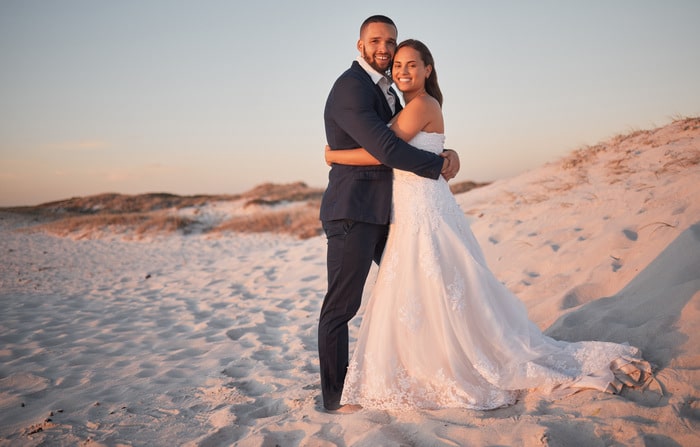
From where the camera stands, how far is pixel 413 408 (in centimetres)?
255

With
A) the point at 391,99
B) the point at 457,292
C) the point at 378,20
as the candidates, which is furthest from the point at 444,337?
the point at 378,20

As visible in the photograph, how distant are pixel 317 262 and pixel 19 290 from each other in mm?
4604

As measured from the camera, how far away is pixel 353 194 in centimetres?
269

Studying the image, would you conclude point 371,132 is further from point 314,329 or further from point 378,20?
point 314,329

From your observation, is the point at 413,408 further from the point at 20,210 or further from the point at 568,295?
the point at 20,210

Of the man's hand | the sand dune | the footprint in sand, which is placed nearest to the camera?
the sand dune

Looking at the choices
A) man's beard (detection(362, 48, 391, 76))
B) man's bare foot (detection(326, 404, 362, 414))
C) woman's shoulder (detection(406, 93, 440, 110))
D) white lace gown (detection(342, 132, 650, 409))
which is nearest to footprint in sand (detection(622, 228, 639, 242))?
white lace gown (detection(342, 132, 650, 409))

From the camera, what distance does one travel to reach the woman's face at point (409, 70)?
8.82ft

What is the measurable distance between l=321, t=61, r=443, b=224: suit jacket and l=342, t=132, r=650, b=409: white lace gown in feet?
0.43

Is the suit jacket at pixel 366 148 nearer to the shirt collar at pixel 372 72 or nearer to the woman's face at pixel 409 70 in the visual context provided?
the shirt collar at pixel 372 72

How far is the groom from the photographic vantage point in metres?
2.62

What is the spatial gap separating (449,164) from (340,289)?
39.3 inches

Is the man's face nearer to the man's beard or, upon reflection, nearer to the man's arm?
the man's beard

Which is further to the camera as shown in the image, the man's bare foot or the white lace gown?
the man's bare foot
